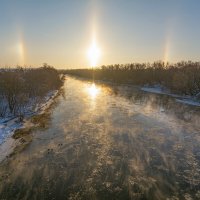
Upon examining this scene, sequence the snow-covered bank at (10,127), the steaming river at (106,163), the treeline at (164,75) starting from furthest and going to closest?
the treeline at (164,75) → the snow-covered bank at (10,127) → the steaming river at (106,163)

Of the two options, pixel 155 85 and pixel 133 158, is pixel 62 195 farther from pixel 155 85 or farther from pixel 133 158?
pixel 155 85

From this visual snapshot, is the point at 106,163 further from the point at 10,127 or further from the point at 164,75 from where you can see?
the point at 164,75

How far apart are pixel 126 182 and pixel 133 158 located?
311 cm

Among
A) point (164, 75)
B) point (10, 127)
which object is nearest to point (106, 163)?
point (10, 127)

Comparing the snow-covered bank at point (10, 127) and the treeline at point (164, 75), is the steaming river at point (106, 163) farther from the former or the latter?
the treeline at point (164, 75)

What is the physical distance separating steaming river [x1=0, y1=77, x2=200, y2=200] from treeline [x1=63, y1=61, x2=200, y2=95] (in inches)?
1108

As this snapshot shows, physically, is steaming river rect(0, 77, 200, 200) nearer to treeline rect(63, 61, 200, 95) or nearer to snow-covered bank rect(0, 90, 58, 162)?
snow-covered bank rect(0, 90, 58, 162)

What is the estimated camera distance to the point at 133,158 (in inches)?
564

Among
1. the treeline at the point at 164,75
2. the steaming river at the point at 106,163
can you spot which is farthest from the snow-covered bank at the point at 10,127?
the treeline at the point at 164,75

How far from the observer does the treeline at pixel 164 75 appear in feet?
162

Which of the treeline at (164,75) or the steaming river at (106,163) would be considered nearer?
the steaming river at (106,163)

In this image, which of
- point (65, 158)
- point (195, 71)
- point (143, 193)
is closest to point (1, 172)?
point (65, 158)

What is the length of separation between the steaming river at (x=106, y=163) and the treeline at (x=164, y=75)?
28147 mm

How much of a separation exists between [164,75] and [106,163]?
187 feet
